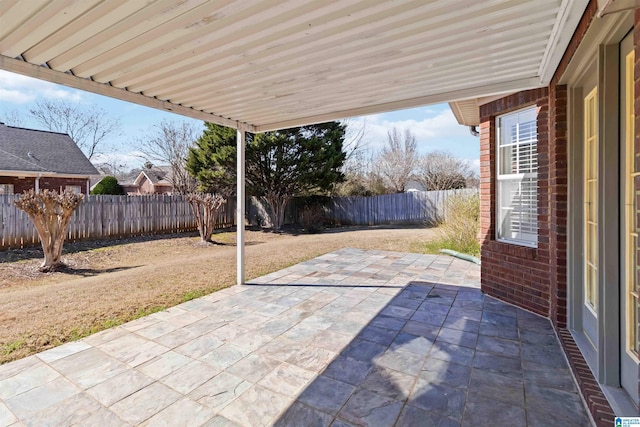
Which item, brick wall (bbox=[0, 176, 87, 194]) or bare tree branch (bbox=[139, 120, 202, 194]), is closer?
brick wall (bbox=[0, 176, 87, 194])

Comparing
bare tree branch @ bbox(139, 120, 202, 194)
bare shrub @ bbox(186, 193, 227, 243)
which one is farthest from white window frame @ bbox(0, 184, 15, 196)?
bare shrub @ bbox(186, 193, 227, 243)

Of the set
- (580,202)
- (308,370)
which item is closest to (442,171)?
(580,202)

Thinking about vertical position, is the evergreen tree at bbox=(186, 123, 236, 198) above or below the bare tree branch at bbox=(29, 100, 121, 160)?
below

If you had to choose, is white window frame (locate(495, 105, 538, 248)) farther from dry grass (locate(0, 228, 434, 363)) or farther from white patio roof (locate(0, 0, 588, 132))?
dry grass (locate(0, 228, 434, 363))

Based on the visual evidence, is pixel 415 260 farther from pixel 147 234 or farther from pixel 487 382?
pixel 147 234

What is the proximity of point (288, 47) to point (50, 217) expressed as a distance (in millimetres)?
6195

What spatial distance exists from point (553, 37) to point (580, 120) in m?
0.90

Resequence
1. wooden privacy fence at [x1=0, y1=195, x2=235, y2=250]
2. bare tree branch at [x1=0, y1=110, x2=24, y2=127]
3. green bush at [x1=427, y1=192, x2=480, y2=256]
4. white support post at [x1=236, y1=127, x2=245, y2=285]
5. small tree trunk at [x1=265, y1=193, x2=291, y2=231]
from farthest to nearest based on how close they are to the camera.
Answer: bare tree branch at [x1=0, y1=110, x2=24, y2=127], small tree trunk at [x1=265, y1=193, x2=291, y2=231], wooden privacy fence at [x1=0, y1=195, x2=235, y2=250], green bush at [x1=427, y1=192, x2=480, y2=256], white support post at [x1=236, y1=127, x2=245, y2=285]

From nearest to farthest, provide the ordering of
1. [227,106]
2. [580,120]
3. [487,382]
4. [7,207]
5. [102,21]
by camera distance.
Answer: [102,21] → [487,382] → [580,120] → [227,106] → [7,207]

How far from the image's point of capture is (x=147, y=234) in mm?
10625

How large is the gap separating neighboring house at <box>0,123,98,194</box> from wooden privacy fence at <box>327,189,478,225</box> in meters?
11.0

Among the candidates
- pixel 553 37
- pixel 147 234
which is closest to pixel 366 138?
pixel 147 234

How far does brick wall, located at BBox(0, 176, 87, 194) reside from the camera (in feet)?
38.9

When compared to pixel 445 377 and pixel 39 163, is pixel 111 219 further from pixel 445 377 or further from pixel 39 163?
pixel 445 377
